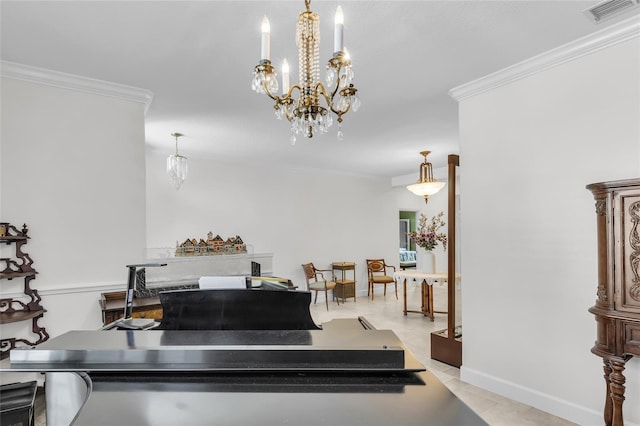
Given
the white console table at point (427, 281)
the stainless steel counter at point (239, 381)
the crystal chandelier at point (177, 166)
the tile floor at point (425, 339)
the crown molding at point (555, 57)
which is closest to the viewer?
the stainless steel counter at point (239, 381)

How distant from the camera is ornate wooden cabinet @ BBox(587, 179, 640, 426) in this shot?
1.89m

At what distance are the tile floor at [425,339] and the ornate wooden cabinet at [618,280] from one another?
2.24ft

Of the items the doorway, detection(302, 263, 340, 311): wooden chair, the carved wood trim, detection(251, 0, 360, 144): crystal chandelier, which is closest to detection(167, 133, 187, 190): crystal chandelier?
detection(302, 263, 340, 311): wooden chair

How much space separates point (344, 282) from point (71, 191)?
5022 mm

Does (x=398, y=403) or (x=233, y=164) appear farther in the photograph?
(x=233, y=164)

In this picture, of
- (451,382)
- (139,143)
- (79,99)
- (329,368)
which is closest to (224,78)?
(139,143)

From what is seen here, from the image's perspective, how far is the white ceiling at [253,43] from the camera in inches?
77.2

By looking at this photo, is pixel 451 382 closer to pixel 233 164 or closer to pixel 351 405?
pixel 351 405

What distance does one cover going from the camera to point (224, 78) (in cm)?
284

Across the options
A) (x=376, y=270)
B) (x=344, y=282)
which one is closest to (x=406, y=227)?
(x=376, y=270)

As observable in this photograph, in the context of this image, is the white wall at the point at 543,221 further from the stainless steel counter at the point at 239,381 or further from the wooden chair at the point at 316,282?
the wooden chair at the point at 316,282

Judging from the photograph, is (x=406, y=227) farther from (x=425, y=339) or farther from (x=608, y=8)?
(x=608, y=8)

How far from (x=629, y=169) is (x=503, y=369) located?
5.75 ft

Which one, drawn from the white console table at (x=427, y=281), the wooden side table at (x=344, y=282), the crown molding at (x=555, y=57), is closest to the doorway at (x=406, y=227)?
the wooden side table at (x=344, y=282)
